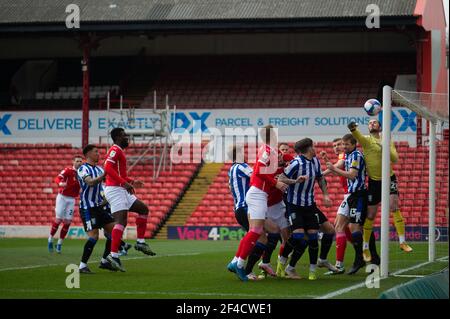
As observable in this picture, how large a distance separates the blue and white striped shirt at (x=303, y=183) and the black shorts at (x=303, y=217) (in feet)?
0.21

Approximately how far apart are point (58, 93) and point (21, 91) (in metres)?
2.17

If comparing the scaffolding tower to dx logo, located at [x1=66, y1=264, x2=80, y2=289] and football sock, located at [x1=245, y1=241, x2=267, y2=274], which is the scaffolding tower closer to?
dx logo, located at [x1=66, y1=264, x2=80, y2=289]

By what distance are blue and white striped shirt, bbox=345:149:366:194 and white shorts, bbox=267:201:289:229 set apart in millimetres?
1119

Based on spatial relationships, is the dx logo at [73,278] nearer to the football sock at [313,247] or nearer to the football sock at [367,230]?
the football sock at [313,247]

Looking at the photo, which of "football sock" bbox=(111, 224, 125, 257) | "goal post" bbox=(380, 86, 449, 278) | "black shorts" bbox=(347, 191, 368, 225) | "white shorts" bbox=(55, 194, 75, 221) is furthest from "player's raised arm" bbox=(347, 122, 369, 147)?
"white shorts" bbox=(55, 194, 75, 221)

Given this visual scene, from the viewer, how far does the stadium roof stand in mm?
31312

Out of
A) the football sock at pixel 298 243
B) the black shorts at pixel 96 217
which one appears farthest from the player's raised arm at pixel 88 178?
the football sock at pixel 298 243

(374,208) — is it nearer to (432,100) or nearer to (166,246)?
(432,100)

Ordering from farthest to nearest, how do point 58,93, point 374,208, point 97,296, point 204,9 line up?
point 58,93
point 204,9
point 374,208
point 97,296

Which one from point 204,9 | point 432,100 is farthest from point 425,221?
point 204,9

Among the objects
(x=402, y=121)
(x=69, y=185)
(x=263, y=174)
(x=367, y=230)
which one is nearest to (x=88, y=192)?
(x=263, y=174)

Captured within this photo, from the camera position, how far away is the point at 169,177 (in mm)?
31609

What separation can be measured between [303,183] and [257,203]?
0.67m

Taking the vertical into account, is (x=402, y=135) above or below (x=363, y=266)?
above
